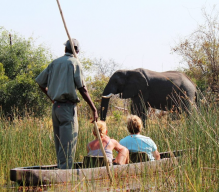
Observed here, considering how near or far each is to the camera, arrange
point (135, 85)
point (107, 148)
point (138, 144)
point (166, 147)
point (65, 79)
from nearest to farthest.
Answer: point (65, 79) < point (107, 148) < point (138, 144) < point (166, 147) < point (135, 85)

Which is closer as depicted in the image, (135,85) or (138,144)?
(138,144)

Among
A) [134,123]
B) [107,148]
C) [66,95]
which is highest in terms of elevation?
[66,95]

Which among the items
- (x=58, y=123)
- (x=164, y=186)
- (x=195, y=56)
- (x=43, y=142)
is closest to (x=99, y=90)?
(x=195, y=56)

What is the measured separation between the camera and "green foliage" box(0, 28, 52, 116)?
14141 mm

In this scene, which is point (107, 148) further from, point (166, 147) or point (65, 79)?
point (166, 147)

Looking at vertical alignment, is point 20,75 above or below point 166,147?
above

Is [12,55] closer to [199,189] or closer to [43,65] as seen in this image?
[43,65]

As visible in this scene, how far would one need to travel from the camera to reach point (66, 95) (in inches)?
206

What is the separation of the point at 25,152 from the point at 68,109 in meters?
1.64

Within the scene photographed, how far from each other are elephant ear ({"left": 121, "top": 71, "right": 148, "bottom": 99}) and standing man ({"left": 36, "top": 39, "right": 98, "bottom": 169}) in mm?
7845

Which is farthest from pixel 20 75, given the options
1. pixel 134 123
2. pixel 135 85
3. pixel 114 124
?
pixel 134 123

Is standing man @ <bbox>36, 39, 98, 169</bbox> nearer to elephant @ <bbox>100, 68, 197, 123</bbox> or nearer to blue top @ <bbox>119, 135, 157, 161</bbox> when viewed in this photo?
blue top @ <bbox>119, 135, 157, 161</bbox>

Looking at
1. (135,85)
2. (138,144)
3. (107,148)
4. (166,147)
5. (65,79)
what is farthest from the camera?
(135,85)

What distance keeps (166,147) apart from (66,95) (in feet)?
7.83
